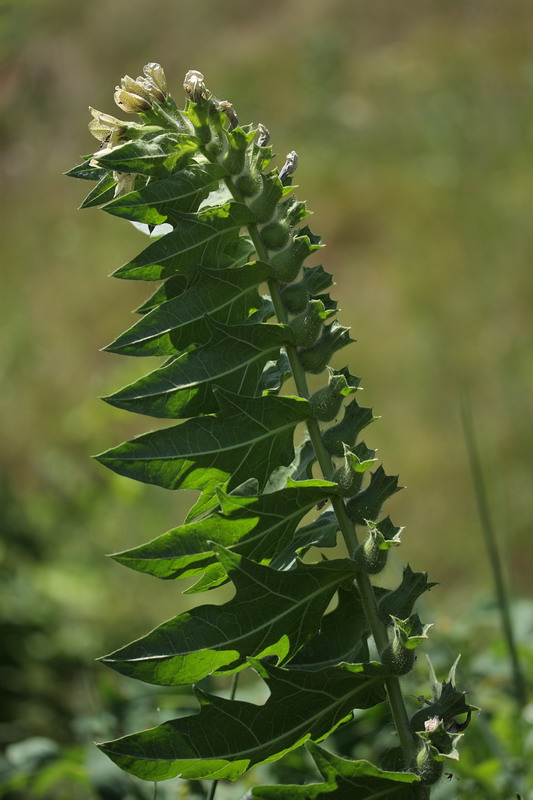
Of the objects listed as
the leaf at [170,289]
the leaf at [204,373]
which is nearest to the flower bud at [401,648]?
the leaf at [204,373]

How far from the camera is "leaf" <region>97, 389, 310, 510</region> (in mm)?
835

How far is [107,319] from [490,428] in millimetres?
3117

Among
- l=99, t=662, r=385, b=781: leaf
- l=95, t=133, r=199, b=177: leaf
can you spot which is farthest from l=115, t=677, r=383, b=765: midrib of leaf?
l=95, t=133, r=199, b=177: leaf

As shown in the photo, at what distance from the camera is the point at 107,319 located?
662 centimetres

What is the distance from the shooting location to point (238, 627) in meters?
0.80

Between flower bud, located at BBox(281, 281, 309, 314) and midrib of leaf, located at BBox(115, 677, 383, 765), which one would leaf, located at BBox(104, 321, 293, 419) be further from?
midrib of leaf, located at BBox(115, 677, 383, 765)

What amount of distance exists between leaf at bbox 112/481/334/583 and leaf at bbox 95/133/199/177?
315 mm

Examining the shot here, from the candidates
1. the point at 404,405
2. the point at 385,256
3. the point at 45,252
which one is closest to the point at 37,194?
the point at 45,252

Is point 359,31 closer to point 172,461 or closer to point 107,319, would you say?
point 107,319

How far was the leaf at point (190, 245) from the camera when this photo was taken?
868 millimetres

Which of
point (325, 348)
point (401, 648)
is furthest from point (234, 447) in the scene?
point (401, 648)

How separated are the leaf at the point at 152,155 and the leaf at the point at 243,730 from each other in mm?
457

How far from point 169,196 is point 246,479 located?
28cm

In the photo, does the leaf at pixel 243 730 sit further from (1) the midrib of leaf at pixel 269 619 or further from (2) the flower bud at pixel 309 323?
(2) the flower bud at pixel 309 323
